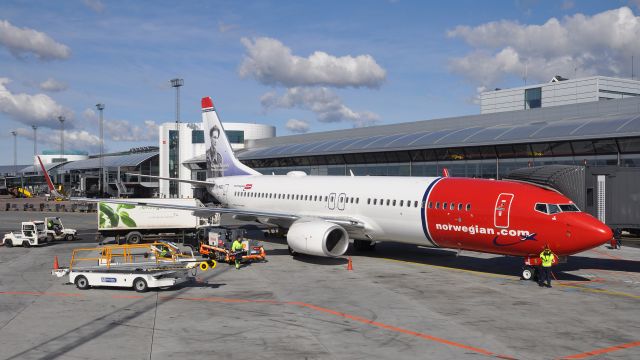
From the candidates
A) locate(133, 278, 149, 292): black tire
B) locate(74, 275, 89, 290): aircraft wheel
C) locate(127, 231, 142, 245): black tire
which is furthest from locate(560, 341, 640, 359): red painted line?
locate(127, 231, 142, 245): black tire

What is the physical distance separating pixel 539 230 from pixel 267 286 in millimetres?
12062

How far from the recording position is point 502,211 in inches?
1005

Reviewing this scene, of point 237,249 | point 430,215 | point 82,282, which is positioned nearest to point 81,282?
point 82,282

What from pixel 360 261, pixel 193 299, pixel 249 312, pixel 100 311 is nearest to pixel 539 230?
pixel 360 261

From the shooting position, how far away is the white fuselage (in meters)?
29.3

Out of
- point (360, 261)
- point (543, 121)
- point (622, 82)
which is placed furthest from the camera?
point (622, 82)

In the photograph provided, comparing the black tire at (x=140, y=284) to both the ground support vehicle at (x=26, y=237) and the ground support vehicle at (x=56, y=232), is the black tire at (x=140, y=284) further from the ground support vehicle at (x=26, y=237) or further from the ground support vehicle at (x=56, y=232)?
the ground support vehicle at (x=56, y=232)

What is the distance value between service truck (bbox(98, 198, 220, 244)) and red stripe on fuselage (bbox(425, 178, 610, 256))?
19.5 m

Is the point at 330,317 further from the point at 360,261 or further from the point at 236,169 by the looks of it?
the point at 236,169

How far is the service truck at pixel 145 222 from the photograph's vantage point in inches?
1521

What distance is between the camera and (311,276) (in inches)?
1048

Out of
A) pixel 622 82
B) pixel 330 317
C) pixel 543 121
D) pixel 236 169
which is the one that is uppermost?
pixel 622 82

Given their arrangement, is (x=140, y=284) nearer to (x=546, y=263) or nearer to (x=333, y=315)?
(x=333, y=315)

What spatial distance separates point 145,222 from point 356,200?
16.2 meters
